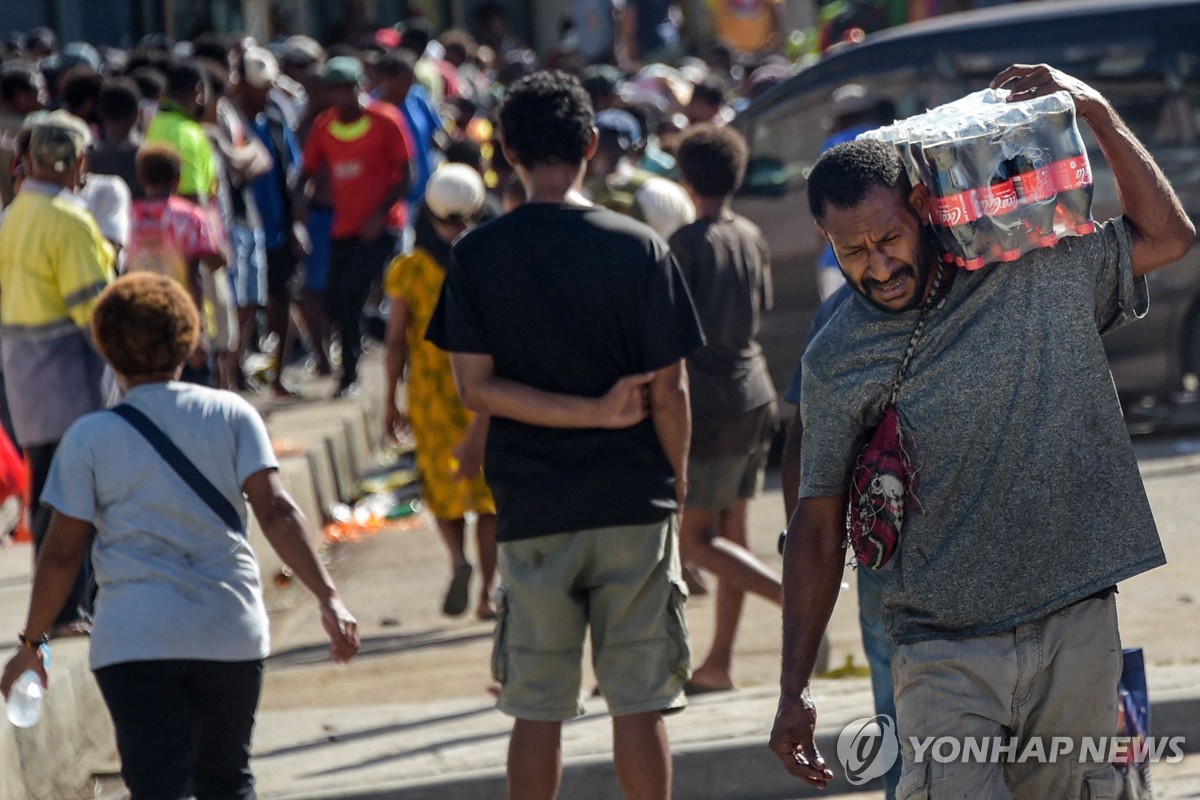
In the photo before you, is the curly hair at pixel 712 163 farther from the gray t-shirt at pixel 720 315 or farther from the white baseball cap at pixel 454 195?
the white baseball cap at pixel 454 195

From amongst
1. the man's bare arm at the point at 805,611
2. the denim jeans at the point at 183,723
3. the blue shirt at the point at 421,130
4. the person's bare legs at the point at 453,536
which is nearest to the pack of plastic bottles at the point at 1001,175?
the man's bare arm at the point at 805,611

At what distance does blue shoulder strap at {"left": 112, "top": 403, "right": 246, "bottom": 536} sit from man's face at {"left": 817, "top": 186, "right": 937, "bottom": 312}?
5.53 ft

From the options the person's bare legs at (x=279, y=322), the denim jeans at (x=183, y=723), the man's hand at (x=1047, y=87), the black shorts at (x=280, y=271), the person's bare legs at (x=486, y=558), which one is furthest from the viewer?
the person's bare legs at (x=279, y=322)

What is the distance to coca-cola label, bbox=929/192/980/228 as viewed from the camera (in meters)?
3.15

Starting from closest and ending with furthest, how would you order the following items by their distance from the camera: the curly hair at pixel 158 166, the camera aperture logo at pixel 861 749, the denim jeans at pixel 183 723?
1. the denim jeans at pixel 183 723
2. the camera aperture logo at pixel 861 749
3. the curly hair at pixel 158 166

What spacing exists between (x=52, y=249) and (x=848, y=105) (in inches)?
123

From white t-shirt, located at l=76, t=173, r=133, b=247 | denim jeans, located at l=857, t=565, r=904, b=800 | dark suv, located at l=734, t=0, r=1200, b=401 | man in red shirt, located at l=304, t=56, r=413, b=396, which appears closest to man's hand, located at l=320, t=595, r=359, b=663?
denim jeans, located at l=857, t=565, r=904, b=800

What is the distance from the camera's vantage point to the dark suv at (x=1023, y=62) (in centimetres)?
918

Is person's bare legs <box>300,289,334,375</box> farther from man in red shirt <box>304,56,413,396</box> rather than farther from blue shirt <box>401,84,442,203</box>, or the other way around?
blue shirt <box>401,84,442,203</box>

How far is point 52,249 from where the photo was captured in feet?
20.9

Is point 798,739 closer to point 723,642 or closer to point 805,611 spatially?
point 805,611

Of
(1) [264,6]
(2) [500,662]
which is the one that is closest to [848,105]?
(2) [500,662]

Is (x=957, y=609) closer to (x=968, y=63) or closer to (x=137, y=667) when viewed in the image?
(x=137, y=667)

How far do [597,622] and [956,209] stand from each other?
5.69 feet
